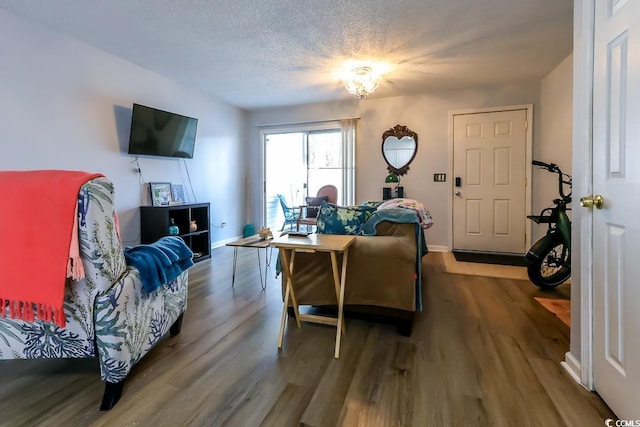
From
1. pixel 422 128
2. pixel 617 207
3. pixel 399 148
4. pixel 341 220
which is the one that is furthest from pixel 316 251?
pixel 422 128

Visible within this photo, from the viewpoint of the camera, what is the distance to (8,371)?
63.8 inches

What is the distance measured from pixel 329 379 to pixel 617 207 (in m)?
1.50

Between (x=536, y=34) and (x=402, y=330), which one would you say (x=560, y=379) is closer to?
(x=402, y=330)

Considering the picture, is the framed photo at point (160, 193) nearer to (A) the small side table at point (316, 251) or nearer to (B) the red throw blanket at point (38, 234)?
(A) the small side table at point (316, 251)

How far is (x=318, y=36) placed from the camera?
2834mm

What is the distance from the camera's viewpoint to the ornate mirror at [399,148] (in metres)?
4.72

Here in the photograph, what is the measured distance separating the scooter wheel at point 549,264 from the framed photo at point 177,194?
163 inches

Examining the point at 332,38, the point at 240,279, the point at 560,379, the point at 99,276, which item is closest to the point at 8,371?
the point at 99,276

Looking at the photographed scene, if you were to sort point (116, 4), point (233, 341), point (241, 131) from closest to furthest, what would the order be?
point (233, 341) → point (116, 4) → point (241, 131)

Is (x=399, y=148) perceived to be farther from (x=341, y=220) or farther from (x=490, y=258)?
(x=341, y=220)

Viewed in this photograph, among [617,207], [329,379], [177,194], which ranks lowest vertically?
[329,379]

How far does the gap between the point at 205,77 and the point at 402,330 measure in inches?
148

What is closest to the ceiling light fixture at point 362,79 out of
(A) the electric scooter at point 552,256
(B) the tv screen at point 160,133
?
(B) the tv screen at point 160,133

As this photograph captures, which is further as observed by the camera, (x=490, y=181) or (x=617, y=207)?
(x=490, y=181)
